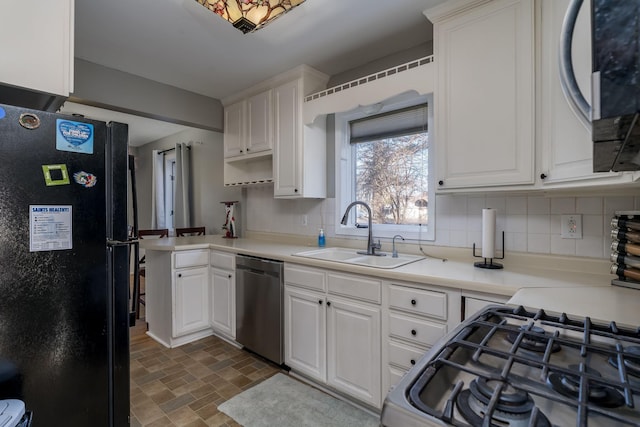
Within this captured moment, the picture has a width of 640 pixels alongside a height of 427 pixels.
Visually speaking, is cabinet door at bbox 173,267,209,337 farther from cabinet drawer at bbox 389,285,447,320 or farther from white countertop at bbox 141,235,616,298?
cabinet drawer at bbox 389,285,447,320

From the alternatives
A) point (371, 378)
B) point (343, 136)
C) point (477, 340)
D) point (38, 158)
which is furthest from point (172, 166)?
point (477, 340)

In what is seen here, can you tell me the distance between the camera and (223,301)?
2.79 metres

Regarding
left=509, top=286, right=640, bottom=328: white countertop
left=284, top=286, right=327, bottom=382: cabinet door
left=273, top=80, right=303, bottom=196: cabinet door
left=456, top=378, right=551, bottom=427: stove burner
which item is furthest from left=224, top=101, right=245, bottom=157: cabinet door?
left=456, top=378, right=551, bottom=427: stove burner

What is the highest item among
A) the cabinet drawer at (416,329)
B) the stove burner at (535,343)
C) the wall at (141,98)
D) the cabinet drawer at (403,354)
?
the wall at (141,98)

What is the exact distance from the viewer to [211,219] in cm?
422

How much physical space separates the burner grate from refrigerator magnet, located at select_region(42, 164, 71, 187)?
138cm

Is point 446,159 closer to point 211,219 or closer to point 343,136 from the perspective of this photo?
point 343,136

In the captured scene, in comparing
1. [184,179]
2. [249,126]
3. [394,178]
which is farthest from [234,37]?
[184,179]

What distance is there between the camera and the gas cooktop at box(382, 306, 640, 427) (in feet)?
1.48

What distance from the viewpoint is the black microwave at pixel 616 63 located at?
1.08 ft

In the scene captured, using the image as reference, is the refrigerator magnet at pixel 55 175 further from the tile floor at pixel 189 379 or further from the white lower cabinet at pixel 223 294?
the white lower cabinet at pixel 223 294

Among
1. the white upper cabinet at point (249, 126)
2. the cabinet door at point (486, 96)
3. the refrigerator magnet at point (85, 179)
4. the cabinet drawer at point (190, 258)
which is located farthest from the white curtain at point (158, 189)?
the cabinet door at point (486, 96)

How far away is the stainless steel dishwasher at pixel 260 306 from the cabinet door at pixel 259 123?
1.10m

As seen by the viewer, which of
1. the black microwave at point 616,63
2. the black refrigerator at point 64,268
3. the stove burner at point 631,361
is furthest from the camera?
the black refrigerator at point 64,268
